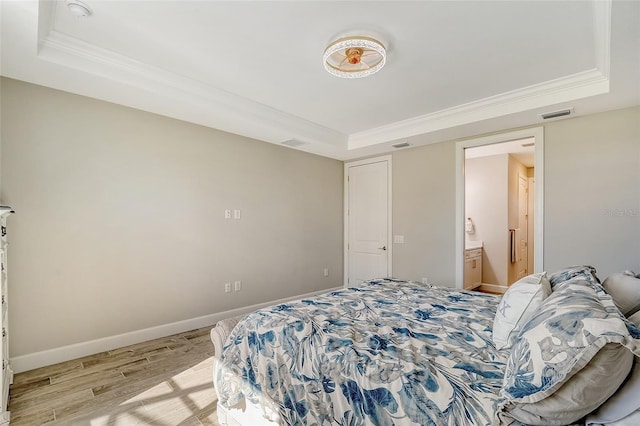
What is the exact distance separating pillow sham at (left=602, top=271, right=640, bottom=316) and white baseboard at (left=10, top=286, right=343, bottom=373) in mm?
3740

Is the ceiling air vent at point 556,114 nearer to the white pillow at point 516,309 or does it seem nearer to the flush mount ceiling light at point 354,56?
the flush mount ceiling light at point 354,56

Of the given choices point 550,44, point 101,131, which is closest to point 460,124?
point 550,44

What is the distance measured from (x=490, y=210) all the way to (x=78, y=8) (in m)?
6.37

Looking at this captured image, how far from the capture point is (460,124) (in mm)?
3621

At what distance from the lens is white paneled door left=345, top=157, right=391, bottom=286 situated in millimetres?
4969

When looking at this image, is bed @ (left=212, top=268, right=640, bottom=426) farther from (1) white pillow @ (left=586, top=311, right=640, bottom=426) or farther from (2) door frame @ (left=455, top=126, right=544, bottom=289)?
(2) door frame @ (left=455, top=126, right=544, bottom=289)

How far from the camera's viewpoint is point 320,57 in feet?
8.40

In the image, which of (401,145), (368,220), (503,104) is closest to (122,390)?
(368,220)

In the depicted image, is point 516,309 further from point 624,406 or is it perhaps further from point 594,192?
point 594,192

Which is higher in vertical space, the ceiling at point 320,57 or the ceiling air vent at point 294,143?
the ceiling at point 320,57

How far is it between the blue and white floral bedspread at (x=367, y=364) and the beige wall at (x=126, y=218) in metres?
1.98

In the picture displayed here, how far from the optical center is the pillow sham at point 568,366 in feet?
2.92

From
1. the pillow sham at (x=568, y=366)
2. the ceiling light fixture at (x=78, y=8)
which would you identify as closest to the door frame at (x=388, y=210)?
the pillow sham at (x=568, y=366)

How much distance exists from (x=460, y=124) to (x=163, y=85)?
3312mm
